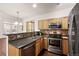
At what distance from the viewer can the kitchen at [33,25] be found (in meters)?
1.03

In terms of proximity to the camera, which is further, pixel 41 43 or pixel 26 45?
pixel 41 43

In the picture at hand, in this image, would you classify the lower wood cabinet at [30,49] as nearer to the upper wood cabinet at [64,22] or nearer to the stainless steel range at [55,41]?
the stainless steel range at [55,41]

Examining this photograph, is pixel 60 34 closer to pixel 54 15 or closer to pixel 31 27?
pixel 54 15

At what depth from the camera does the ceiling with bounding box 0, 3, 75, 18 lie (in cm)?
100

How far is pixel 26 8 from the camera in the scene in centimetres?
106

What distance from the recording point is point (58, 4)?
1.04 metres

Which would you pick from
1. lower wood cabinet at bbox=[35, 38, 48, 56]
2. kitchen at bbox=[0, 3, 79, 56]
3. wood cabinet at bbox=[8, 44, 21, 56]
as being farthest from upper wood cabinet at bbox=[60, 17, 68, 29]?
wood cabinet at bbox=[8, 44, 21, 56]

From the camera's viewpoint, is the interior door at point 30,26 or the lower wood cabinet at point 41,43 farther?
the lower wood cabinet at point 41,43

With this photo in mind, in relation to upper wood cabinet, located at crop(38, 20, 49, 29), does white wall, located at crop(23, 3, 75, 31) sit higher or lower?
higher

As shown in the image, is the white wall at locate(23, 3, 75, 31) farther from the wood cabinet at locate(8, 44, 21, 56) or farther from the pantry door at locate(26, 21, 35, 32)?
the wood cabinet at locate(8, 44, 21, 56)

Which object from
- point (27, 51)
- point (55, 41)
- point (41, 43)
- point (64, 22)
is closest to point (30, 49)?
point (27, 51)

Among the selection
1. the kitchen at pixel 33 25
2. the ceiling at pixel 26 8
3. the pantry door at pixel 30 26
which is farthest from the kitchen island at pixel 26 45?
the ceiling at pixel 26 8

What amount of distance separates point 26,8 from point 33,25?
224 millimetres

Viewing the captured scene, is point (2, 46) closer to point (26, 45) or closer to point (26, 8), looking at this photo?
point (26, 45)
